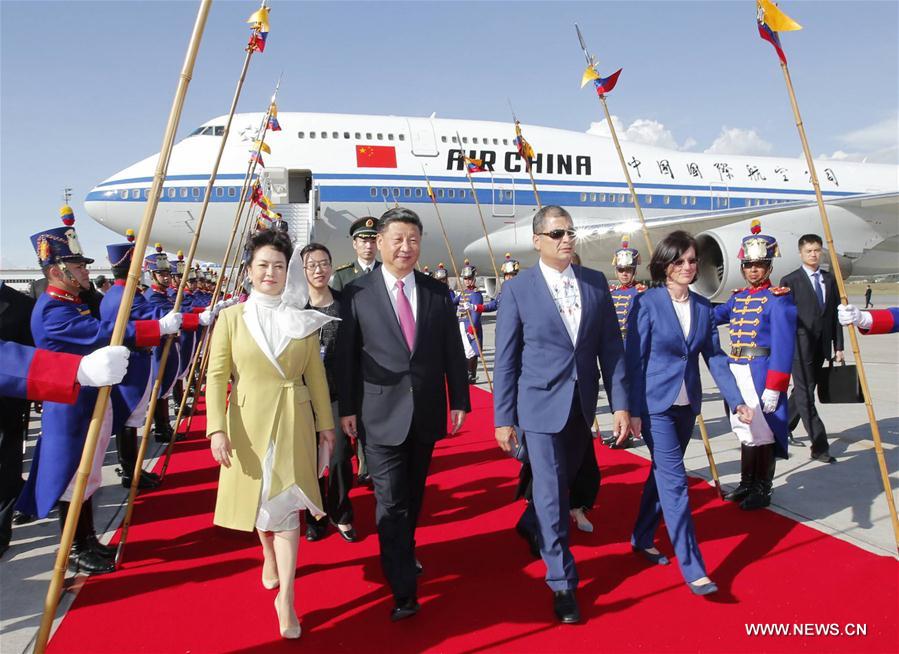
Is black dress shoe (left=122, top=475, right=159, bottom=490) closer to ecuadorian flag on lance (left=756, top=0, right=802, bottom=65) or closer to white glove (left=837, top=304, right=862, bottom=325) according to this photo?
white glove (left=837, top=304, right=862, bottom=325)

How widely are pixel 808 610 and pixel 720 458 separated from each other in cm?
252

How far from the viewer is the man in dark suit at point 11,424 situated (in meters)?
3.57

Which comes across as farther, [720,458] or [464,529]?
[720,458]

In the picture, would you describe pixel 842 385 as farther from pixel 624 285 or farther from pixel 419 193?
pixel 419 193

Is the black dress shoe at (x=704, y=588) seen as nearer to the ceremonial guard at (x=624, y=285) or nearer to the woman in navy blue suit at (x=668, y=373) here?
the woman in navy blue suit at (x=668, y=373)

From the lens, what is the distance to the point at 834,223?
42.6 feet

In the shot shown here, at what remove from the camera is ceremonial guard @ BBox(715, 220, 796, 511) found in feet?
12.6

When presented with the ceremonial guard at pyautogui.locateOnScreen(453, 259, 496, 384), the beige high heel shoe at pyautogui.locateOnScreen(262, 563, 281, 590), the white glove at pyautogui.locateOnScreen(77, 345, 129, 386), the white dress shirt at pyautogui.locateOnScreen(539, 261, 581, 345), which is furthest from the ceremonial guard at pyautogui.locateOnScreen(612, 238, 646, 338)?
the white glove at pyautogui.locateOnScreen(77, 345, 129, 386)

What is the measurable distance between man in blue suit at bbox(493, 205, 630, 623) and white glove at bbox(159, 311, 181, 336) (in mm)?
2108

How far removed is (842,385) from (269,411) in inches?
132

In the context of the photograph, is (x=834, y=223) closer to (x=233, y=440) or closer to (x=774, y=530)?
(x=774, y=530)

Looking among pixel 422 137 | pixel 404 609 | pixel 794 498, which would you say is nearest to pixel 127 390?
pixel 404 609

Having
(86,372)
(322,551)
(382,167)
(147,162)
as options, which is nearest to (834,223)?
(382,167)

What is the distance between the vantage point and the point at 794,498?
4105mm
